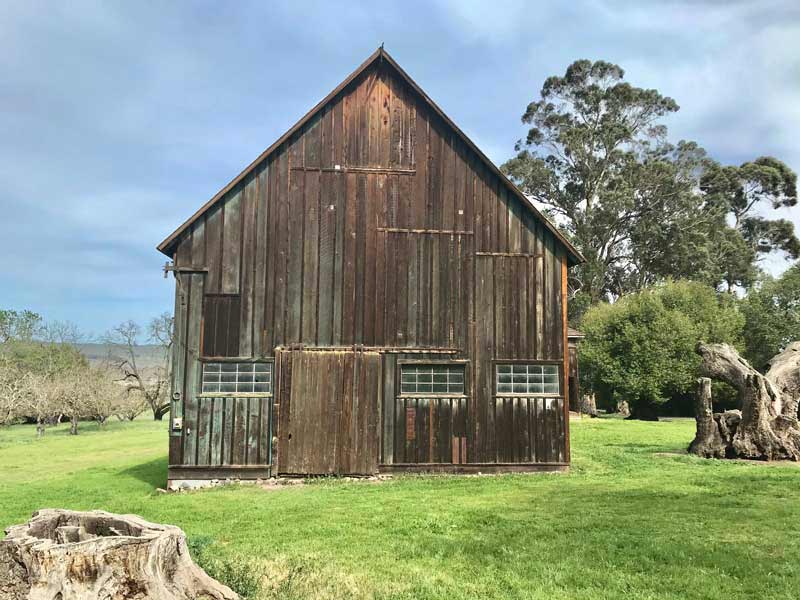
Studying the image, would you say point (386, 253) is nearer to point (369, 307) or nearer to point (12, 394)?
point (369, 307)

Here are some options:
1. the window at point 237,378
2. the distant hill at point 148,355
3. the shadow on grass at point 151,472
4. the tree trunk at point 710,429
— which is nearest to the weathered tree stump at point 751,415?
the tree trunk at point 710,429

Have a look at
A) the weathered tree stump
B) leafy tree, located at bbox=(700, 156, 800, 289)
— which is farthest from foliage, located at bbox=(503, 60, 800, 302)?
the weathered tree stump

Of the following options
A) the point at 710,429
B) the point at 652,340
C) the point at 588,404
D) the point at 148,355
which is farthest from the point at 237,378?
the point at 148,355

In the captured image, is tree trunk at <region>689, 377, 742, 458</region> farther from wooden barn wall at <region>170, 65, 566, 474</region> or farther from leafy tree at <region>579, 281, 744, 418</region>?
leafy tree at <region>579, 281, 744, 418</region>

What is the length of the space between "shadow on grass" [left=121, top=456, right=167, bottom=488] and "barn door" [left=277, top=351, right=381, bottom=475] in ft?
10.3

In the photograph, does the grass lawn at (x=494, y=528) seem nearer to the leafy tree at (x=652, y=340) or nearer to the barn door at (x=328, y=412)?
the barn door at (x=328, y=412)

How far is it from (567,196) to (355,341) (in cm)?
3935

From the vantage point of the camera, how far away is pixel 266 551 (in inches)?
337

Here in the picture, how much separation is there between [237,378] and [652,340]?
26817mm

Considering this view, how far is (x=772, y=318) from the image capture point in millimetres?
37344

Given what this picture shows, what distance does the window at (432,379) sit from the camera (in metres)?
15.1

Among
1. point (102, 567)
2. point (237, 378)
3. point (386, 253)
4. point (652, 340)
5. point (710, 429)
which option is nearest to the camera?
point (102, 567)

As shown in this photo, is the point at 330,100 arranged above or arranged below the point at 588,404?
above

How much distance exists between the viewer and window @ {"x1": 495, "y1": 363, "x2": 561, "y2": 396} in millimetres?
15266
